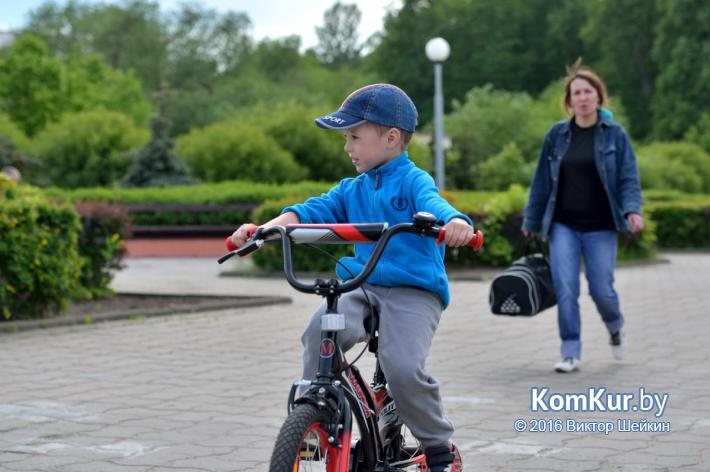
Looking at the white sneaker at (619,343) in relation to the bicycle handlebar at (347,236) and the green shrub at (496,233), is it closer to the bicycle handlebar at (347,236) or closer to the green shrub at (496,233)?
the bicycle handlebar at (347,236)

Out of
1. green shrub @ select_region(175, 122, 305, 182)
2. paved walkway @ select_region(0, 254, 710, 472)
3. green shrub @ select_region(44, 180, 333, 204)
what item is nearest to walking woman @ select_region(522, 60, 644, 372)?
paved walkway @ select_region(0, 254, 710, 472)

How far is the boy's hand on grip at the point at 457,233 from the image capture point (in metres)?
3.51

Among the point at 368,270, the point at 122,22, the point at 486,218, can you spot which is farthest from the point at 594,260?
the point at 122,22

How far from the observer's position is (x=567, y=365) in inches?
300

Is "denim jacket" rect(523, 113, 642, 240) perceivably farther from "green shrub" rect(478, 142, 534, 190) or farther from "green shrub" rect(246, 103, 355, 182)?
"green shrub" rect(478, 142, 534, 190)

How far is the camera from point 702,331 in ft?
32.5

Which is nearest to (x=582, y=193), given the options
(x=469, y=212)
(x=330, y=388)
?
(x=330, y=388)

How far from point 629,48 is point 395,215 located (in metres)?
73.7

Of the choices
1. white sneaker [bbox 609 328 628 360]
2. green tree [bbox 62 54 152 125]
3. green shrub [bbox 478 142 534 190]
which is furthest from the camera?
green tree [bbox 62 54 152 125]

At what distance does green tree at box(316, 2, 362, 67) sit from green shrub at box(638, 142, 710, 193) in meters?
68.9

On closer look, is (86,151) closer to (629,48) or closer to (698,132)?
(698,132)

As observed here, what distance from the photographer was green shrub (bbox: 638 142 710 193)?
38594mm

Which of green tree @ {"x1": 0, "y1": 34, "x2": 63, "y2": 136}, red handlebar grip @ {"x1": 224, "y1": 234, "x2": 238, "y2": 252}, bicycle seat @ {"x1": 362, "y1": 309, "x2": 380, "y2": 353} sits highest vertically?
green tree @ {"x1": 0, "y1": 34, "x2": 63, "y2": 136}

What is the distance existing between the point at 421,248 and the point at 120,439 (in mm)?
2232
